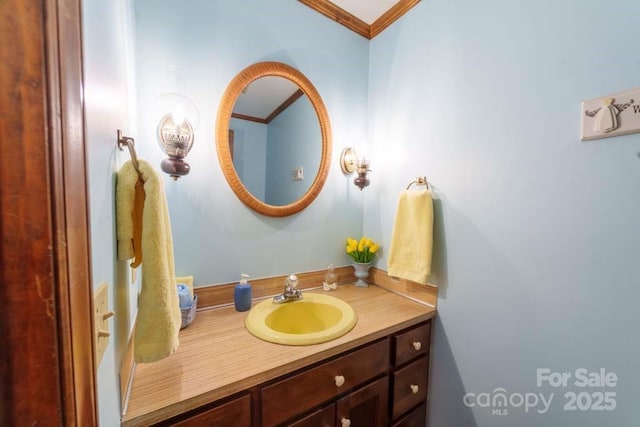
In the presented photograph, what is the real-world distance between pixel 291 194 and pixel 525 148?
101 centimetres

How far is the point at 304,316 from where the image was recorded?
119 centimetres

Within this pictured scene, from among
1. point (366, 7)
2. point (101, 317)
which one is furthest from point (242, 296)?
point (366, 7)

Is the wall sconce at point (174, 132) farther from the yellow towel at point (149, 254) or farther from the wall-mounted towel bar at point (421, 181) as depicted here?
the wall-mounted towel bar at point (421, 181)

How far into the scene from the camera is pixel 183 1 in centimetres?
100

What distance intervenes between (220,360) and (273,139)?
98 cm

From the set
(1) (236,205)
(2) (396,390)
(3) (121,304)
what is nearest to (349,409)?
(2) (396,390)

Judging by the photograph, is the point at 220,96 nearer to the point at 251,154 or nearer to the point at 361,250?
the point at 251,154

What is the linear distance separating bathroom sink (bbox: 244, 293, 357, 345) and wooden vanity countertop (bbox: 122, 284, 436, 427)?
2.0 inches

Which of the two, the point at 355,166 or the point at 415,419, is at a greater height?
the point at 355,166

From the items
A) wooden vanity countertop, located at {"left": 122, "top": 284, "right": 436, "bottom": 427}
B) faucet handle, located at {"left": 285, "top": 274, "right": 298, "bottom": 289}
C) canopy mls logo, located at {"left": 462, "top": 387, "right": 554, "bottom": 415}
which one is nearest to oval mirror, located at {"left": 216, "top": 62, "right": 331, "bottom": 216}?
faucet handle, located at {"left": 285, "top": 274, "right": 298, "bottom": 289}

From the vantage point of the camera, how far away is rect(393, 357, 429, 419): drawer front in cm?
106

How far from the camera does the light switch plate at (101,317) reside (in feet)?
1.33

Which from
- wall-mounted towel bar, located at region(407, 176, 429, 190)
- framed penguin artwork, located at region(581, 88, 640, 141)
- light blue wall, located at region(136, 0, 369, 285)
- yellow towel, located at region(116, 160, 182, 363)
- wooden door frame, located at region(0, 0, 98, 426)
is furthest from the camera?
wall-mounted towel bar, located at region(407, 176, 429, 190)

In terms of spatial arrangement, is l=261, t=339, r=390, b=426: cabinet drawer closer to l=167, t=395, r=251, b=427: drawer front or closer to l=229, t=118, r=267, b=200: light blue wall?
l=167, t=395, r=251, b=427: drawer front
